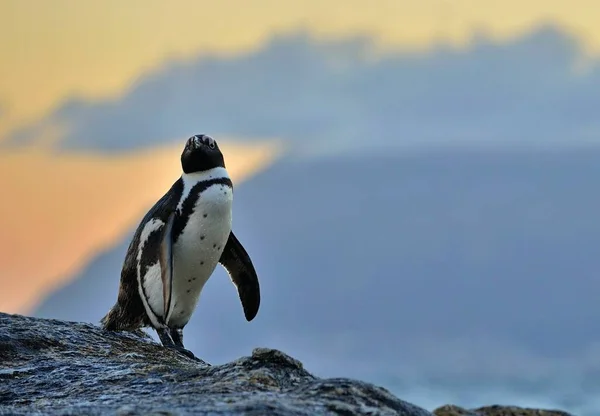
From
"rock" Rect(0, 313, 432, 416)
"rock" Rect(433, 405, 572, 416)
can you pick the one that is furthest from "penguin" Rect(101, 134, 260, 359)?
"rock" Rect(433, 405, 572, 416)

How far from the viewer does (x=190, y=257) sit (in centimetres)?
921

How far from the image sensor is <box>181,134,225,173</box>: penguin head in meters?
9.29

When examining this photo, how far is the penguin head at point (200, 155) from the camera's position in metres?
9.29

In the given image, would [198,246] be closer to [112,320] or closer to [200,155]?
[200,155]

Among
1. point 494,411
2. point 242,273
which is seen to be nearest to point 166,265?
point 242,273

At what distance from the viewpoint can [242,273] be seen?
1037 centimetres

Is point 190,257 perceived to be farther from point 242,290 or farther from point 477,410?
point 477,410

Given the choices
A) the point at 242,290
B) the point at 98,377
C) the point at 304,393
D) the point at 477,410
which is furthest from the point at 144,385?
the point at 242,290

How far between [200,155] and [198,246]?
0.81 m

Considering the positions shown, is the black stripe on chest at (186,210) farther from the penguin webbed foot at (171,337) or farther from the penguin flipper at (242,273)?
the penguin flipper at (242,273)

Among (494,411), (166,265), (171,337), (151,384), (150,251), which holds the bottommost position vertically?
(151,384)

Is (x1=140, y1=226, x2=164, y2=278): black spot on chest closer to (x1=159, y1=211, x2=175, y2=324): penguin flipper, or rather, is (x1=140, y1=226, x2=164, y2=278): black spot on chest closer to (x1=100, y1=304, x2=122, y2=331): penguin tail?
(x1=159, y1=211, x2=175, y2=324): penguin flipper

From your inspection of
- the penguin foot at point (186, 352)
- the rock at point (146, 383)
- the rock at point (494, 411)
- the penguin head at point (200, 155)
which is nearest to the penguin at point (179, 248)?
the penguin head at point (200, 155)

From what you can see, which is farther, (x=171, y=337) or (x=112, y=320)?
(x=112, y=320)
